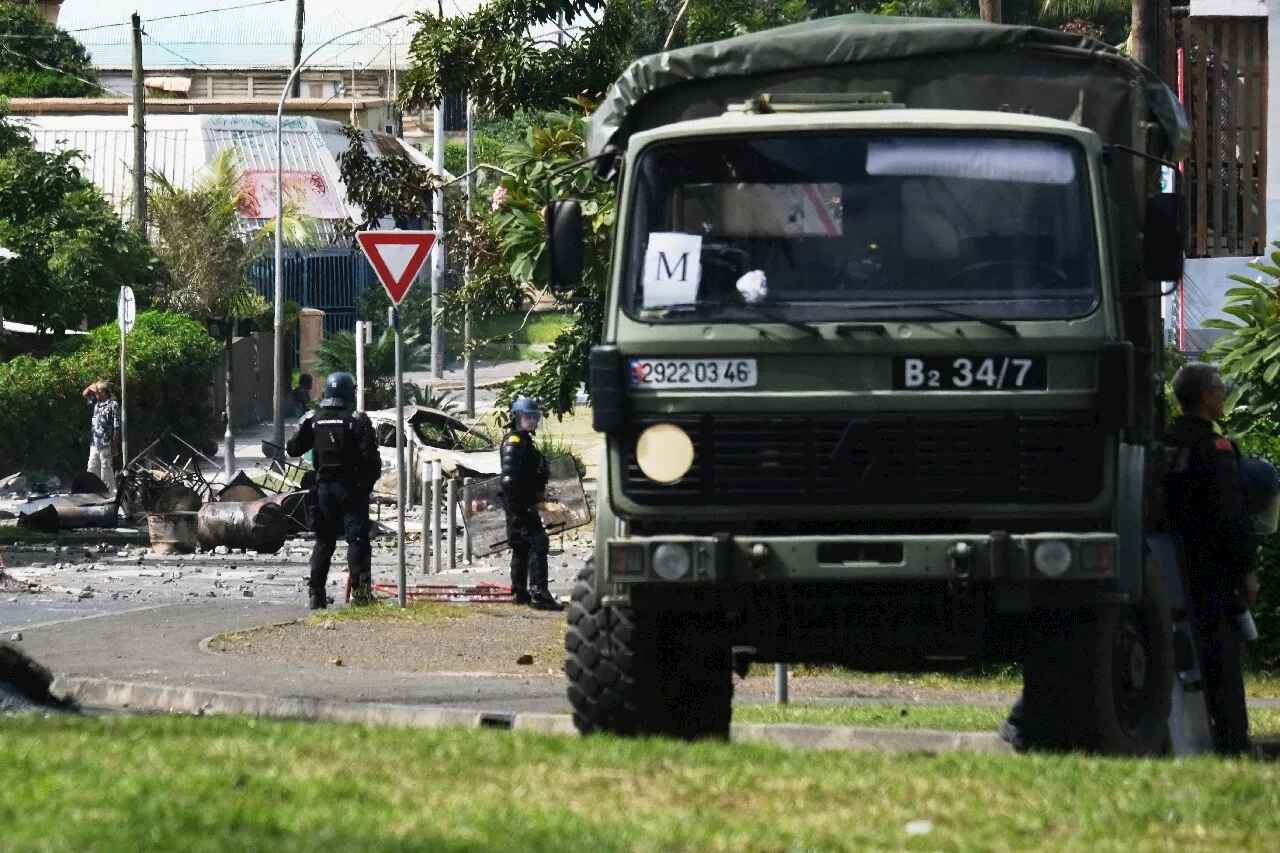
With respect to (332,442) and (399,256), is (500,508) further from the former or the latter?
(399,256)

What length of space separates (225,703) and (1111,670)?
5.01 m

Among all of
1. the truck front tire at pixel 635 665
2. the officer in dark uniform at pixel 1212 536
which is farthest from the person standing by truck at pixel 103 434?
the officer in dark uniform at pixel 1212 536

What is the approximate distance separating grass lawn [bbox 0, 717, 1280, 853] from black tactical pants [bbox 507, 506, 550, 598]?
10.00 metres

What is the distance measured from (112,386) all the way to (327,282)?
82.2 feet

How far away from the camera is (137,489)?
1081 inches

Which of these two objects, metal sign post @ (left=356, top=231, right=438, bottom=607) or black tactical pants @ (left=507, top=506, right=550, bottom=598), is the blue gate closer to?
black tactical pants @ (left=507, top=506, right=550, bottom=598)

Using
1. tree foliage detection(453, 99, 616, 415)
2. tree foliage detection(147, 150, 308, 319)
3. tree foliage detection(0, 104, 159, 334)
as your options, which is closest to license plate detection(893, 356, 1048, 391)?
tree foliage detection(453, 99, 616, 415)

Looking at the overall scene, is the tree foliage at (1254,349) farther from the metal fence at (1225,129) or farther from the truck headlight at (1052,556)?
the truck headlight at (1052,556)

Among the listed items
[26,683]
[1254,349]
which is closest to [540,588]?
[1254,349]

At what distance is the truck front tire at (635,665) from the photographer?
855cm

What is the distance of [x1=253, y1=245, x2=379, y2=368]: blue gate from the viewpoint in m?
59.2

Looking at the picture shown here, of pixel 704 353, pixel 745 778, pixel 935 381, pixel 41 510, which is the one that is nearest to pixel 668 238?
pixel 704 353

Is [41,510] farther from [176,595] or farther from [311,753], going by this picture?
[311,753]

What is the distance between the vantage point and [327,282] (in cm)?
6112
